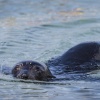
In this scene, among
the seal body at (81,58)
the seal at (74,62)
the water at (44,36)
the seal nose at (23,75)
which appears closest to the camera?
the water at (44,36)

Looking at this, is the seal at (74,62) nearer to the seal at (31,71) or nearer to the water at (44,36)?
the seal at (31,71)

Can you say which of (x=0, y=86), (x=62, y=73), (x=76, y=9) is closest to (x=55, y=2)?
(x=76, y=9)

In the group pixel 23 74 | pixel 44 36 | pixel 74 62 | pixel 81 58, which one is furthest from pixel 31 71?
pixel 44 36

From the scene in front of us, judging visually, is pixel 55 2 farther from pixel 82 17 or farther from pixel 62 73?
pixel 62 73

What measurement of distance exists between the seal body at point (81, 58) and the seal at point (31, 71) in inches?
45.5

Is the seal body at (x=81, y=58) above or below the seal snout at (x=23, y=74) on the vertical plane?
above

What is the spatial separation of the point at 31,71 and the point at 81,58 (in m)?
1.90

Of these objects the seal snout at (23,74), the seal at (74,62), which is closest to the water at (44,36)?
the seal snout at (23,74)

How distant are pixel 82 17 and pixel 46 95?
26.5 feet

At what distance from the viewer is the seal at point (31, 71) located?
880cm

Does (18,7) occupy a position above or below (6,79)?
above

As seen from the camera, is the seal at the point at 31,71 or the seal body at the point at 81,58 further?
the seal body at the point at 81,58

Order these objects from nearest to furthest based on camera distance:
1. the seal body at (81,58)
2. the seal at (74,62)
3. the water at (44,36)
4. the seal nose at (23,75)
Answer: the water at (44,36) → the seal nose at (23,75) → the seal at (74,62) → the seal body at (81,58)

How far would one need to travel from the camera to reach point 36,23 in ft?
49.6
